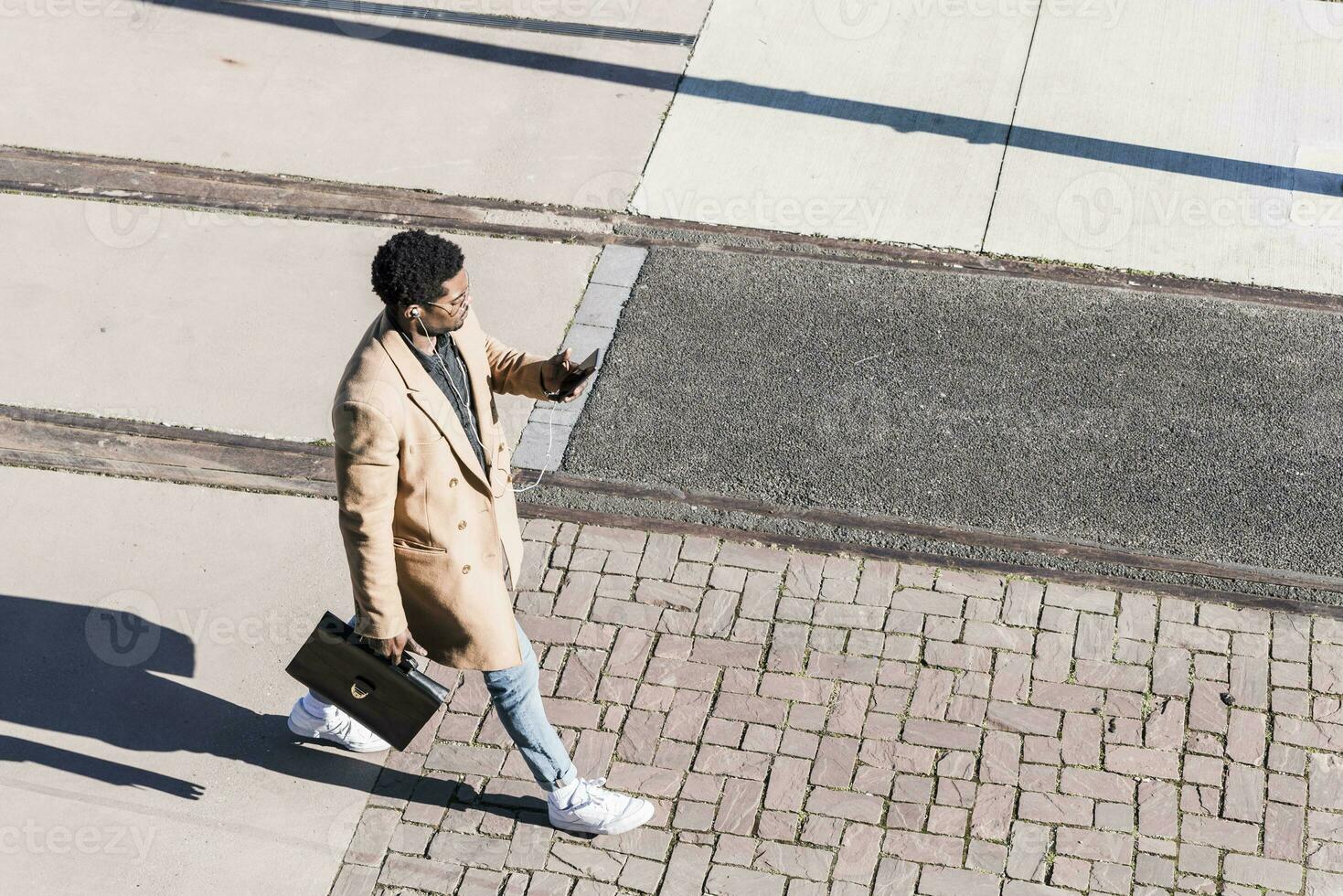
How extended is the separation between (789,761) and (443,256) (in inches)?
87.6

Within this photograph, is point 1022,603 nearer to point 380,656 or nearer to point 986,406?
point 986,406

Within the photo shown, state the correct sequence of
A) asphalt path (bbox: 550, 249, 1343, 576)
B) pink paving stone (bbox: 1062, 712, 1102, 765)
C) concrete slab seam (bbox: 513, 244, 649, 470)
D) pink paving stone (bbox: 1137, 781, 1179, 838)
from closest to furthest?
pink paving stone (bbox: 1137, 781, 1179, 838) → pink paving stone (bbox: 1062, 712, 1102, 765) → asphalt path (bbox: 550, 249, 1343, 576) → concrete slab seam (bbox: 513, 244, 649, 470)

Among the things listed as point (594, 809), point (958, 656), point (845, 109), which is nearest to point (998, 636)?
point (958, 656)

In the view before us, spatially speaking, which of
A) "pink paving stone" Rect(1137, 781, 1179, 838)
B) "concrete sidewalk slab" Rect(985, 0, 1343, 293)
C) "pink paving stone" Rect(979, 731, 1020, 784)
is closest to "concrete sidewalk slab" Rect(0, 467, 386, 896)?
"pink paving stone" Rect(979, 731, 1020, 784)

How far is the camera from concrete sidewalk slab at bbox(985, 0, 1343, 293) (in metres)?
7.17

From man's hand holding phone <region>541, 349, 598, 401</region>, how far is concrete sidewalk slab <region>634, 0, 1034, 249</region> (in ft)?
10.6

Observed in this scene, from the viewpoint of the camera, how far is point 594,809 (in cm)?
479

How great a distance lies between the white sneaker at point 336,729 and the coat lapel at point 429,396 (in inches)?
52.5

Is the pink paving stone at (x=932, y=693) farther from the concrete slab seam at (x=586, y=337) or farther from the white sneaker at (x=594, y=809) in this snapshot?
the concrete slab seam at (x=586, y=337)

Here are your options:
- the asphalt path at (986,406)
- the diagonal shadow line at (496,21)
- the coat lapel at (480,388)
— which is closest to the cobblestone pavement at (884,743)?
the asphalt path at (986,406)

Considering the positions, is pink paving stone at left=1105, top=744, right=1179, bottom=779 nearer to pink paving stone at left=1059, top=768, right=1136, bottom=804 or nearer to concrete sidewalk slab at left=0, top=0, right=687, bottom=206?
pink paving stone at left=1059, top=768, right=1136, bottom=804

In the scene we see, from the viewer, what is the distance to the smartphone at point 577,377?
4.32m

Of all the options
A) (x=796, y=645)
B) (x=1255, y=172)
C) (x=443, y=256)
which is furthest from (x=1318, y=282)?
(x=443, y=256)

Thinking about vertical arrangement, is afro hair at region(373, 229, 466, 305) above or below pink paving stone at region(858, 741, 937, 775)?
above
